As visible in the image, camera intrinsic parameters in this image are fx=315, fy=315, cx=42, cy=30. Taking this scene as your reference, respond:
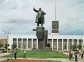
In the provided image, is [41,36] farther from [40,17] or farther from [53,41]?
[53,41]

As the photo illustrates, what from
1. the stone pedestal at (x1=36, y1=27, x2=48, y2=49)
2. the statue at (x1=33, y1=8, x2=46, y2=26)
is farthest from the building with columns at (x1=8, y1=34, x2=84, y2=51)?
the stone pedestal at (x1=36, y1=27, x2=48, y2=49)

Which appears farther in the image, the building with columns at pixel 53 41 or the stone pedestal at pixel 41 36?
the building with columns at pixel 53 41

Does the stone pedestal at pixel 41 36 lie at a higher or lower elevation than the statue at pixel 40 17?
lower

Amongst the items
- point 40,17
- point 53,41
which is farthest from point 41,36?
point 53,41

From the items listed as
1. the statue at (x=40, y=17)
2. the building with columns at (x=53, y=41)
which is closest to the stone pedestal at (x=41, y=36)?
the statue at (x=40, y=17)

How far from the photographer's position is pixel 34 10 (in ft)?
159

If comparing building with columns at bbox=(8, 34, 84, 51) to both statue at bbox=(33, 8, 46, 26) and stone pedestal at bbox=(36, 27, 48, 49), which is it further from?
stone pedestal at bbox=(36, 27, 48, 49)

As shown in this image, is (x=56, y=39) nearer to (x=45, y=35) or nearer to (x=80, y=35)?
(x=80, y=35)

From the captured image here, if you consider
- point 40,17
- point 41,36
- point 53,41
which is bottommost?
point 53,41

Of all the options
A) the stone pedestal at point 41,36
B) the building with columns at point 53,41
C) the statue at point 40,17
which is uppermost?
the statue at point 40,17

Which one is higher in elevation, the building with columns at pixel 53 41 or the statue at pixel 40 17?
the statue at pixel 40 17

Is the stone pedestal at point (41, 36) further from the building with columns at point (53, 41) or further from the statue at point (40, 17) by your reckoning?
the building with columns at point (53, 41)

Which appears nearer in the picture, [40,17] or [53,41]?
[40,17]

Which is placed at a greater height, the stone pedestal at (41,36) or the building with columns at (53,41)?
the stone pedestal at (41,36)
